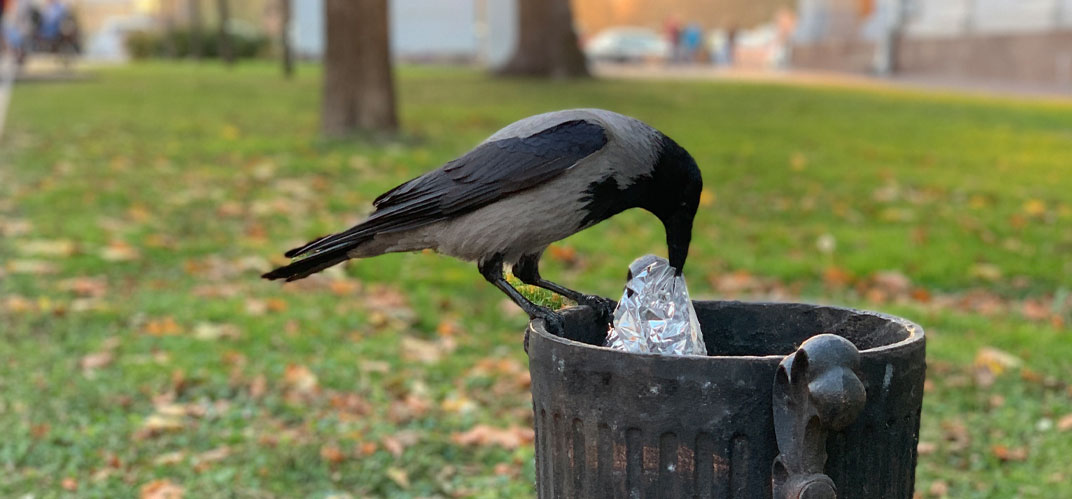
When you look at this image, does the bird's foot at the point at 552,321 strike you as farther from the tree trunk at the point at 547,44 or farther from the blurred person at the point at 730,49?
the blurred person at the point at 730,49

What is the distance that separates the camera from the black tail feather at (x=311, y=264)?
2.93 m

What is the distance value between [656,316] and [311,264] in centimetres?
89

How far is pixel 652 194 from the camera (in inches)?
116

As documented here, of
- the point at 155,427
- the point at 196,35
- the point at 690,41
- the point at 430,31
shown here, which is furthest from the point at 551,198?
the point at 690,41

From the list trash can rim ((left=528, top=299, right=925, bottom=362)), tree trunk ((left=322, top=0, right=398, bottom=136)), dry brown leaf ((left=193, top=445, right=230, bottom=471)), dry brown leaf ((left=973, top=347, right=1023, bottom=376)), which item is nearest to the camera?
trash can rim ((left=528, top=299, right=925, bottom=362))

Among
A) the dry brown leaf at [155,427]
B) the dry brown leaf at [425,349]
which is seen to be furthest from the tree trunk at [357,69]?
the dry brown leaf at [155,427]

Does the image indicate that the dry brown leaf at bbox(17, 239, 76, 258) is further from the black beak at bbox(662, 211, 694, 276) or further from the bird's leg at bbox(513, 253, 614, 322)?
the black beak at bbox(662, 211, 694, 276)

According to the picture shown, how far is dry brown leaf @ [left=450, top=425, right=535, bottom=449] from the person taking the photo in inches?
195

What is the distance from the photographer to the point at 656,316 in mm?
2885

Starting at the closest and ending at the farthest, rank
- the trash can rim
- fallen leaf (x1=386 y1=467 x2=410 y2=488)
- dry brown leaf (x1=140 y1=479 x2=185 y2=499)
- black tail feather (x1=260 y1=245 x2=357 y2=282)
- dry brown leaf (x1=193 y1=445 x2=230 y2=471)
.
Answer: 1. the trash can rim
2. black tail feather (x1=260 y1=245 x2=357 y2=282)
3. dry brown leaf (x1=140 y1=479 x2=185 y2=499)
4. fallen leaf (x1=386 y1=467 x2=410 y2=488)
5. dry brown leaf (x1=193 y1=445 x2=230 y2=471)

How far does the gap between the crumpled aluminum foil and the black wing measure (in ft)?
1.21

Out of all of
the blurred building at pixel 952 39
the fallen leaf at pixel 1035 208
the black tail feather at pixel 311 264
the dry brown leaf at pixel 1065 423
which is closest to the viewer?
the black tail feather at pixel 311 264

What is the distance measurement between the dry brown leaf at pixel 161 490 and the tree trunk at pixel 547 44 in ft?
61.0

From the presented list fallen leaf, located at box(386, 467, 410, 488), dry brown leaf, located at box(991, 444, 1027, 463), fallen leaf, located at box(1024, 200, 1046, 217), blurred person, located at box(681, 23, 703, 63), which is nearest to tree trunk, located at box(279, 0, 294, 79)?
fallen leaf, located at box(1024, 200, 1046, 217)
